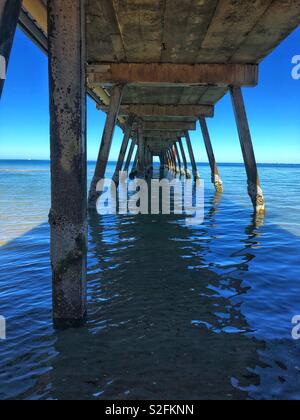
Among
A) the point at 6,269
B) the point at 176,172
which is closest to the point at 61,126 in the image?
the point at 6,269

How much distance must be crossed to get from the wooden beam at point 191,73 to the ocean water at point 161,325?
4.77 metres

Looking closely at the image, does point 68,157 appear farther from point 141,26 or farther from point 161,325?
point 141,26

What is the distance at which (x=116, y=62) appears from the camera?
9.34 m

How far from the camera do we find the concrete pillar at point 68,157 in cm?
283

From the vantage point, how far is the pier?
9.39 ft

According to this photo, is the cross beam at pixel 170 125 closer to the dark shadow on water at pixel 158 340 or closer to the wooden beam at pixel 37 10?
the wooden beam at pixel 37 10

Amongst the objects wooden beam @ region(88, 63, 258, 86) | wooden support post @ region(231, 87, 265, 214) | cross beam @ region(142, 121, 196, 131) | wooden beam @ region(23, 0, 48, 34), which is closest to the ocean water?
wooden support post @ region(231, 87, 265, 214)

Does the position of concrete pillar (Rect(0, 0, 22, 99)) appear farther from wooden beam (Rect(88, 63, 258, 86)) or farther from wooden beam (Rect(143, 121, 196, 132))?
wooden beam (Rect(143, 121, 196, 132))

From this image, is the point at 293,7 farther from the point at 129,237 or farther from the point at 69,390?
the point at 69,390

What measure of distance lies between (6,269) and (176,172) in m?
35.3

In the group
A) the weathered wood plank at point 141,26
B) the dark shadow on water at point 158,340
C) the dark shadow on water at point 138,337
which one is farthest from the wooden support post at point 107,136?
the dark shadow on water at point 158,340

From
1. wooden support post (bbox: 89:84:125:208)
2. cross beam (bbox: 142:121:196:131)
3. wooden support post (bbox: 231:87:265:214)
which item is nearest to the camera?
wooden support post (bbox: 231:87:265:214)

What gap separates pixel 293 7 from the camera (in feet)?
20.1

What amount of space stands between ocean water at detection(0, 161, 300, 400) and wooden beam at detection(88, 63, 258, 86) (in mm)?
4769
